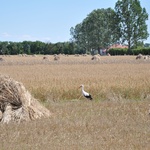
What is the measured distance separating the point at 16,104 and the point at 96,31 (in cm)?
10653

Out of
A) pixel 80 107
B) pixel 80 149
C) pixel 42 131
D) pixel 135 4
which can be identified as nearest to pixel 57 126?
pixel 42 131

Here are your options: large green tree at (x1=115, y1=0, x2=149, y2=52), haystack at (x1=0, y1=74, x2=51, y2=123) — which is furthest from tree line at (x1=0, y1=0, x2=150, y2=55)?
haystack at (x1=0, y1=74, x2=51, y2=123)

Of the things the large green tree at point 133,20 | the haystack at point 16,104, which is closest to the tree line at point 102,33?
the large green tree at point 133,20

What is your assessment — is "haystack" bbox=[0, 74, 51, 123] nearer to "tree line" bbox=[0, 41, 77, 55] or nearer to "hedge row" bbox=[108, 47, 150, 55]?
"hedge row" bbox=[108, 47, 150, 55]

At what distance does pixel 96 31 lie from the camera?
118250mm

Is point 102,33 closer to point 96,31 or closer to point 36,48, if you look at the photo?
point 96,31

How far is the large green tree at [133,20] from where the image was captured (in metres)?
97.6

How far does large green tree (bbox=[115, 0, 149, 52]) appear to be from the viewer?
320 ft

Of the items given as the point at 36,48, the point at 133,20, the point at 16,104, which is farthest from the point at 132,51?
the point at 16,104

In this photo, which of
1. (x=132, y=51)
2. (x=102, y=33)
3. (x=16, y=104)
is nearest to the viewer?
(x=16, y=104)

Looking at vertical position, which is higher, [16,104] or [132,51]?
[16,104]

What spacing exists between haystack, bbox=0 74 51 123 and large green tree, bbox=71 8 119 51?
99.2 metres

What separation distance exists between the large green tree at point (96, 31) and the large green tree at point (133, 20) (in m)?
12.8

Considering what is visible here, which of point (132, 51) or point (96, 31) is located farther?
point (96, 31)
